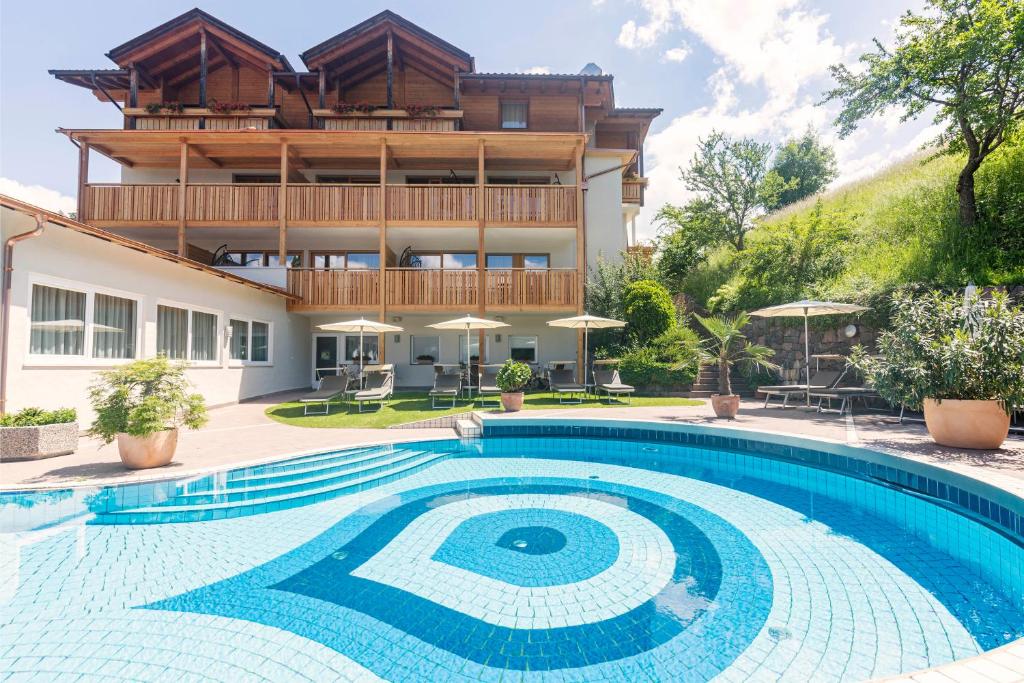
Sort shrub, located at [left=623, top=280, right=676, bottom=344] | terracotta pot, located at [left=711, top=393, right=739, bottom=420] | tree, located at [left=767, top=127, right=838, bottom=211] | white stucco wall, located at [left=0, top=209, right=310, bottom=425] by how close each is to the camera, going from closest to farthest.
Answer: white stucco wall, located at [left=0, top=209, right=310, bottom=425]
terracotta pot, located at [left=711, top=393, right=739, bottom=420]
shrub, located at [left=623, top=280, right=676, bottom=344]
tree, located at [left=767, top=127, right=838, bottom=211]

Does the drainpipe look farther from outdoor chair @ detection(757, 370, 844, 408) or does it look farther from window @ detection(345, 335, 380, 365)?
outdoor chair @ detection(757, 370, 844, 408)

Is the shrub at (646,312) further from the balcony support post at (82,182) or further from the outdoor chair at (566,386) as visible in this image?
the balcony support post at (82,182)

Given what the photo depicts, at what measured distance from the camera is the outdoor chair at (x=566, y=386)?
1223 centimetres

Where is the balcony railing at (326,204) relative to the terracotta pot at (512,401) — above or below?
above

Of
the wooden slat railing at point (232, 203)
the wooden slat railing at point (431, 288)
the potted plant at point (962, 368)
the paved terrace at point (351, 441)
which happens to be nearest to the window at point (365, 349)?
the wooden slat railing at point (431, 288)

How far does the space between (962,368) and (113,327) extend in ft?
46.6

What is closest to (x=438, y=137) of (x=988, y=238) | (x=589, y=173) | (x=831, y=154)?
(x=589, y=173)

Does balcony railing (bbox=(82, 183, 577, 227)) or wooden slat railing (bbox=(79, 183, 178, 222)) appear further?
balcony railing (bbox=(82, 183, 577, 227))

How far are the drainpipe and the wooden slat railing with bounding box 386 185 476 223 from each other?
29.4ft

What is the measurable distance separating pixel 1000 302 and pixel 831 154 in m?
32.6

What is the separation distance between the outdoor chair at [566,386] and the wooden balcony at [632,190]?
10933 millimetres

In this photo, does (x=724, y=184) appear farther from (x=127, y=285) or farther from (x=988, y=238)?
(x=127, y=285)

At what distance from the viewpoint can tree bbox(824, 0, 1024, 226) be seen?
10.2 m

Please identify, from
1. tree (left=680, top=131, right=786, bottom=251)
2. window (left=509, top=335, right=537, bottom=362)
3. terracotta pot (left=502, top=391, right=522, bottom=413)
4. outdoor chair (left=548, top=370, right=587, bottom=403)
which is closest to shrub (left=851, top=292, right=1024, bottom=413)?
outdoor chair (left=548, top=370, right=587, bottom=403)
